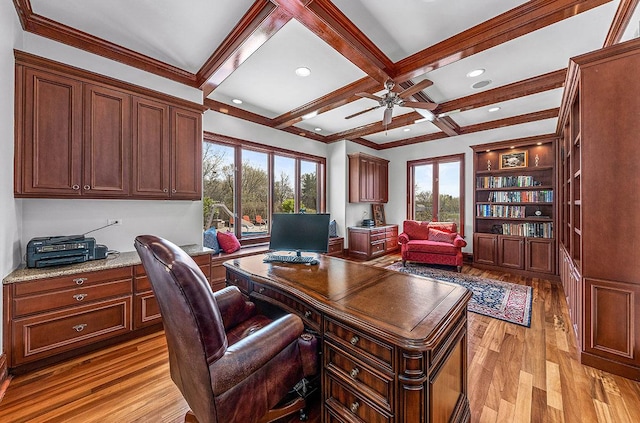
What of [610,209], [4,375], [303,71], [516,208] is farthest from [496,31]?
[4,375]

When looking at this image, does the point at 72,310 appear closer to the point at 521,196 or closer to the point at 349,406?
the point at 349,406

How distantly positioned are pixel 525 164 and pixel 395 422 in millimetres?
5504

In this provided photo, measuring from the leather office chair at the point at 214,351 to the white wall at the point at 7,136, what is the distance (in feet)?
5.70

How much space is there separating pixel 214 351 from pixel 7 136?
2.47 m

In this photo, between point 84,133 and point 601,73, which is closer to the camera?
point 601,73

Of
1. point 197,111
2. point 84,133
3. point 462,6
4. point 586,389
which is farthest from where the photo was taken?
point 197,111

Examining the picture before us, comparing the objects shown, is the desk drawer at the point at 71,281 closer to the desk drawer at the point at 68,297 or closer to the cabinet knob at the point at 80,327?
the desk drawer at the point at 68,297

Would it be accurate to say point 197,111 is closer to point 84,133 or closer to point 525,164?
point 84,133

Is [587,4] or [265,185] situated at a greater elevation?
[587,4]

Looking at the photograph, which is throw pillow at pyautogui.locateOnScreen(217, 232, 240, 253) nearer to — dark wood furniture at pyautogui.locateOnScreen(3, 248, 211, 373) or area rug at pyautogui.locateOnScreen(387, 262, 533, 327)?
dark wood furniture at pyautogui.locateOnScreen(3, 248, 211, 373)

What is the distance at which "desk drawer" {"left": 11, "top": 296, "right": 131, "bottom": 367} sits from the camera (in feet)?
6.48

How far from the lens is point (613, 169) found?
1.96m

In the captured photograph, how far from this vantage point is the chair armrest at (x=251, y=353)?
41.6 inches

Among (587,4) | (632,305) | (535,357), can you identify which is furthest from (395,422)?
(587,4)
